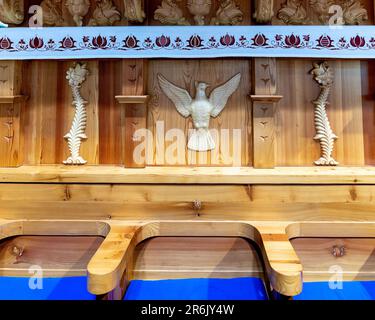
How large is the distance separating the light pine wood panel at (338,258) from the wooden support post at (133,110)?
3.12 ft

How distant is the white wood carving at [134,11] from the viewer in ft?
5.19

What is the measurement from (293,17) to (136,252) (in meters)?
1.55

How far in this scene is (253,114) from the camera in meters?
1.66

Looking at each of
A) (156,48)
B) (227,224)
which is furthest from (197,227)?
(156,48)

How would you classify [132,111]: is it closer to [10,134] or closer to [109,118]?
[109,118]

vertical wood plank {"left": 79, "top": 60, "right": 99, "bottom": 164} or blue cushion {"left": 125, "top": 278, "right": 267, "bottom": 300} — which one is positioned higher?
vertical wood plank {"left": 79, "top": 60, "right": 99, "bottom": 164}

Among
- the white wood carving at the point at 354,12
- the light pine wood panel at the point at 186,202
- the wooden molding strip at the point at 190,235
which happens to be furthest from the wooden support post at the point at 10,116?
the white wood carving at the point at 354,12

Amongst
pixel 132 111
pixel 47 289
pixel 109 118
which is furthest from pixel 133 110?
pixel 47 289

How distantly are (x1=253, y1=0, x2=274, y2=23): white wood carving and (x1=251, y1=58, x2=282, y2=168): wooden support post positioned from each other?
8.6 inches

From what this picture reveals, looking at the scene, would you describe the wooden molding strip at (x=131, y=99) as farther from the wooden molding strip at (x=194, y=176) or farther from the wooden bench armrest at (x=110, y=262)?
the wooden bench armrest at (x=110, y=262)

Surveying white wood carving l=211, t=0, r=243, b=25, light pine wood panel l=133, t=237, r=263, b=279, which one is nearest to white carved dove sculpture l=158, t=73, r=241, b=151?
white wood carving l=211, t=0, r=243, b=25

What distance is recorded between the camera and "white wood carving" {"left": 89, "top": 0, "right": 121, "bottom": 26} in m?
1.70

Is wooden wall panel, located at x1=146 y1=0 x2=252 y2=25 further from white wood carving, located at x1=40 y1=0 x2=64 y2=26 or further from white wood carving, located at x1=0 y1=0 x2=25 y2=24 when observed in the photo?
white wood carving, located at x1=0 y1=0 x2=25 y2=24

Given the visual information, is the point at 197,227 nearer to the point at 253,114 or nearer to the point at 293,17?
the point at 253,114
